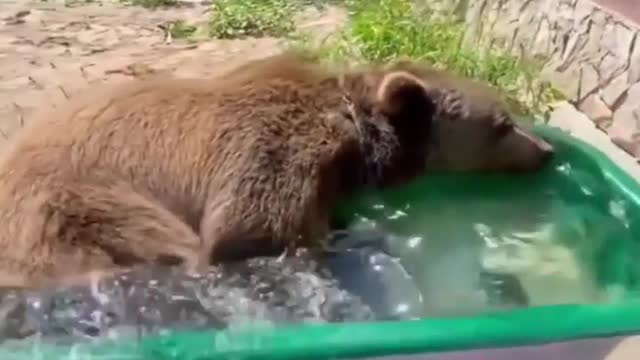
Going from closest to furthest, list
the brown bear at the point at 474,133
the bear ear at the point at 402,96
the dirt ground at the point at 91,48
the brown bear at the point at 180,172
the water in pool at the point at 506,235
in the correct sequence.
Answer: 1. the brown bear at the point at 180,172
2. the water in pool at the point at 506,235
3. the bear ear at the point at 402,96
4. the brown bear at the point at 474,133
5. the dirt ground at the point at 91,48

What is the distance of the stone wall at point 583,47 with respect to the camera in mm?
3617

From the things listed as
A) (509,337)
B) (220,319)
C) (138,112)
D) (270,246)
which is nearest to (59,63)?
(138,112)

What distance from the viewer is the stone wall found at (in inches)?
142

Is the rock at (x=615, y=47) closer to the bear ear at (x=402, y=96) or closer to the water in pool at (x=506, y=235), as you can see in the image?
the water in pool at (x=506, y=235)

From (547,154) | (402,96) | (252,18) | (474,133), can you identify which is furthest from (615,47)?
(252,18)

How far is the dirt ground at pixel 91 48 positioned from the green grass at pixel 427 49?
23 cm

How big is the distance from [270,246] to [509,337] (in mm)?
Result: 807

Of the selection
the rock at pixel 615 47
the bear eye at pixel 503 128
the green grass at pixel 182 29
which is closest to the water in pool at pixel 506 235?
the bear eye at pixel 503 128

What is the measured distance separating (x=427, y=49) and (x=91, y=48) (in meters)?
1.31

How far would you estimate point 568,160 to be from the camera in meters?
Result: 3.62

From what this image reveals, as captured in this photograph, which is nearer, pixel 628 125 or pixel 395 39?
pixel 628 125

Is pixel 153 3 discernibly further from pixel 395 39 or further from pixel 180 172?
pixel 180 172

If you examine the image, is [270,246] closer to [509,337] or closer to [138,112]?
[138,112]

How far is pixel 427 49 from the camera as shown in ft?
14.0
